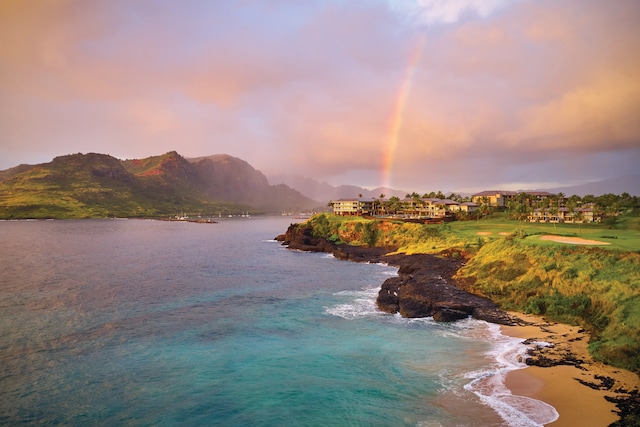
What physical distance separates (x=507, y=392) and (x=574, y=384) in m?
3.97

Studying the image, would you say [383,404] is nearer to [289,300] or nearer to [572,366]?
[572,366]

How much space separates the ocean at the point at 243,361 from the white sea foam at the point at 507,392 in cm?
10

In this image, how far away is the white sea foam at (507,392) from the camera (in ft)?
63.4

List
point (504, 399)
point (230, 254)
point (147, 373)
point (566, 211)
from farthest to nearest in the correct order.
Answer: point (566, 211) < point (230, 254) < point (147, 373) < point (504, 399)

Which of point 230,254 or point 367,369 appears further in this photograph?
point 230,254

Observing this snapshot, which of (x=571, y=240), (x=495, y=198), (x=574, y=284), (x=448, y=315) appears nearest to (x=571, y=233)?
(x=571, y=240)

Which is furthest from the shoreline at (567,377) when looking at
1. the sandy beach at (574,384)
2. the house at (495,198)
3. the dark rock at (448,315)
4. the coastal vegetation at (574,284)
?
the house at (495,198)

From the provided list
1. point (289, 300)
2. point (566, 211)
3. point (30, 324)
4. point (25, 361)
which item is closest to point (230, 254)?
point (289, 300)

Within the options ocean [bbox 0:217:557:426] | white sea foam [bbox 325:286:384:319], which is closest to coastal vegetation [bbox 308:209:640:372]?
ocean [bbox 0:217:557:426]

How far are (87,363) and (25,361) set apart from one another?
4862 mm

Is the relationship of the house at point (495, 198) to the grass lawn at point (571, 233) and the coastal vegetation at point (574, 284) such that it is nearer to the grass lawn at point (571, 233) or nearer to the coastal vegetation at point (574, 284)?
the grass lawn at point (571, 233)

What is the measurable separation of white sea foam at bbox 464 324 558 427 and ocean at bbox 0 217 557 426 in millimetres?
104

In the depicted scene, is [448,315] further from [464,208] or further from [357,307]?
[464,208]

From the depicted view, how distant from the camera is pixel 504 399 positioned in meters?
21.2
